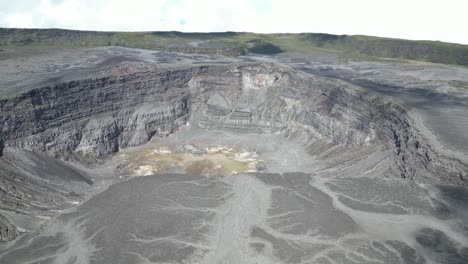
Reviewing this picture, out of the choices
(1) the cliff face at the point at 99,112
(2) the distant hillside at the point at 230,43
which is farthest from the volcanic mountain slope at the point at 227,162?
(2) the distant hillside at the point at 230,43

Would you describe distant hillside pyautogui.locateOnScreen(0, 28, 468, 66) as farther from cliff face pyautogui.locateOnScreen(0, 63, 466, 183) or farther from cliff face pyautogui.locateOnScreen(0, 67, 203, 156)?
cliff face pyautogui.locateOnScreen(0, 67, 203, 156)

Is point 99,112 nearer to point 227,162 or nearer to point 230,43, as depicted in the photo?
point 227,162

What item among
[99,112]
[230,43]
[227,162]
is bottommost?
[227,162]

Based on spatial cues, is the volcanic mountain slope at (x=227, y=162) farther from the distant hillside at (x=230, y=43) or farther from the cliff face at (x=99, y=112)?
the distant hillside at (x=230, y=43)

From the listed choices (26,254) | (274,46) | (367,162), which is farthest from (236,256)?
(274,46)

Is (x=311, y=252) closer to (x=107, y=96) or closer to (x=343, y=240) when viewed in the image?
(x=343, y=240)

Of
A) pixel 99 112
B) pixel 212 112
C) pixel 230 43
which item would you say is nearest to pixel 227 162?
pixel 212 112

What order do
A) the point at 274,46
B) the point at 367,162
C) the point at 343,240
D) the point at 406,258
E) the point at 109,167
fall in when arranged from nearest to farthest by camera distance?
the point at 406,258, the point at 343,240, the point at 367,162, the point at 109,167, the point at 274,46
